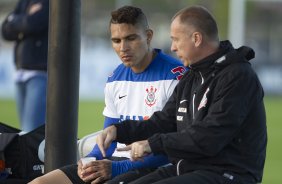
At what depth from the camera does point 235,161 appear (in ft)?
15.4

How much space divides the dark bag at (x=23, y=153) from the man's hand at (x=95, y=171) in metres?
0.98

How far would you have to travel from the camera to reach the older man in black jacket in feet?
15.1

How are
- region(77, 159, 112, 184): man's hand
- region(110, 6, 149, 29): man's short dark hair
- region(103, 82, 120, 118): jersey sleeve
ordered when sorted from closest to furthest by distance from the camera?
region(77, 159, 112, 184): man's hand
region(110, 6, 149, 29): man's short dark hair
region(103, 82, 120, 118): jersey sleeve

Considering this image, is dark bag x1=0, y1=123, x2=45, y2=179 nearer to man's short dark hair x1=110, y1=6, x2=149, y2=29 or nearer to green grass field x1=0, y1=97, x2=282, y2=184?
man's short dark hair x1=110, y1=6, x2=149, y2=29

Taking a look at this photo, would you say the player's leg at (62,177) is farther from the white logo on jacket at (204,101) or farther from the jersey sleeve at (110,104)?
the white logo on jacket at (204,101)

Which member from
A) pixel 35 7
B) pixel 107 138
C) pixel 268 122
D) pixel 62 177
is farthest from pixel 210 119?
pixel 268 122

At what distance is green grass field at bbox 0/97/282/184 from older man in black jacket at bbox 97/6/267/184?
504cm

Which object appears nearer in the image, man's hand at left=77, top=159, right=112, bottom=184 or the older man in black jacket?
the older man in black jacket

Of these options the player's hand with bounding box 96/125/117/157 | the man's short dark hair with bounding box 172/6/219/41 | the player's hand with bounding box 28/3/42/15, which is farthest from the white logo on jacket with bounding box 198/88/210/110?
the player's hand with bounding box 28/3/42/15

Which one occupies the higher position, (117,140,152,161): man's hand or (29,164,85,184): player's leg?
(117,140,152,161): man's hand

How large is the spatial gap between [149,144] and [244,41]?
2163 cm

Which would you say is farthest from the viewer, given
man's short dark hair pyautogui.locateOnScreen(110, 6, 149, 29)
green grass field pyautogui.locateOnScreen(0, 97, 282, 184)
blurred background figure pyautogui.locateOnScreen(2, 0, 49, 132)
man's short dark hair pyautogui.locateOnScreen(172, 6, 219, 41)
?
green grass field pyautogui.locateOnScreen(0, 97, 282, 184)

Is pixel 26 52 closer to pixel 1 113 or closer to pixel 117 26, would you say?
pixel 117 26

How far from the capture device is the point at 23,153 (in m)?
6.16
